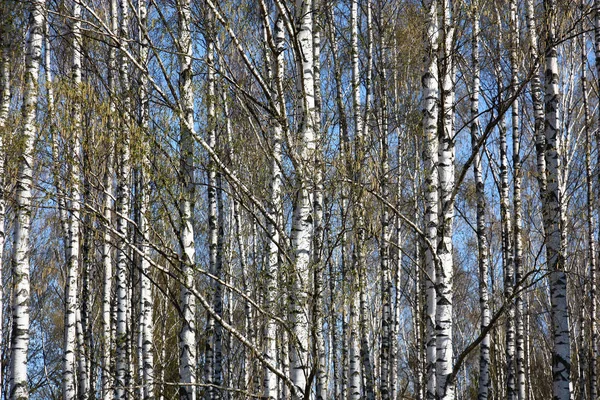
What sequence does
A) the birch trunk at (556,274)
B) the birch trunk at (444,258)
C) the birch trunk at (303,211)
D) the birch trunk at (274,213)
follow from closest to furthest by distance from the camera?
the birch trunk at (303,211) → the birch trunk at (444,258) → the birch trunk at (274,213) → the birch trunk at (556,274)

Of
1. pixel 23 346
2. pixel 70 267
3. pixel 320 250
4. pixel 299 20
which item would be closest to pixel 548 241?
pixel 320 250

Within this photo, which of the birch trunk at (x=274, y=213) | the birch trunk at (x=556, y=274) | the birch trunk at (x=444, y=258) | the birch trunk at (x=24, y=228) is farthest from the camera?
the birch trunk at (x=24, y=228)

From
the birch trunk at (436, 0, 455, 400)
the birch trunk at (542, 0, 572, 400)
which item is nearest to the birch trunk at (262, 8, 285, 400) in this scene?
the birch trunk at (436, 0, 455, 400)

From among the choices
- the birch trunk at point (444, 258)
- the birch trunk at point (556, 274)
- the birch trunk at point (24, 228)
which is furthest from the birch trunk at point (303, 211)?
the birch trunk at point (24, 228)

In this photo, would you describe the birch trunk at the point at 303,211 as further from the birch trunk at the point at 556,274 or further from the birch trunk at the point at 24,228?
the birch trunk at the point at 24,228

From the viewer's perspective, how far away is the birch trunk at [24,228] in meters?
7.48

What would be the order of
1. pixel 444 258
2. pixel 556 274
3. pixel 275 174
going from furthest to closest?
pixel 275 174 < pixel 556 274 < pixel 444 258

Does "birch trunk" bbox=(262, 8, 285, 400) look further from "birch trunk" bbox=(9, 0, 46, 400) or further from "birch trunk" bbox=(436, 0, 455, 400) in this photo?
"birch trunk" bbox=(9, 0, 46, 400)


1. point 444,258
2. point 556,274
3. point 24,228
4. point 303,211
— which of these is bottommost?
point 556,274

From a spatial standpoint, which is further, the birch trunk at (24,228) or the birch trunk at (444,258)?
the birch trunk at (24,228)

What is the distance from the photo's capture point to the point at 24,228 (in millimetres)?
7852

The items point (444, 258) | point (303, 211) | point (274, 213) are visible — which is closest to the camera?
point (303, 211)

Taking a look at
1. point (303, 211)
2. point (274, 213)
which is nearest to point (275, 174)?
point (274, 213)

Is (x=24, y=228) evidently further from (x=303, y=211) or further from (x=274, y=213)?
(x=303, y=211)
